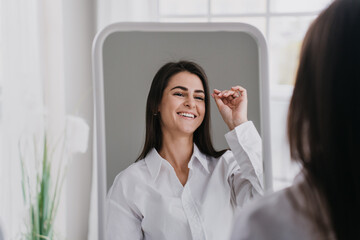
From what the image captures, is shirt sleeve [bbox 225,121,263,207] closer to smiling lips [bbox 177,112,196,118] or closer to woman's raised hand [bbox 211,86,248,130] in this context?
A: woman's raised hand [bbox 211,86,248,130]

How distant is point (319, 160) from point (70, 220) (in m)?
1.90

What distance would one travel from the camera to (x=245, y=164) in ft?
4.64

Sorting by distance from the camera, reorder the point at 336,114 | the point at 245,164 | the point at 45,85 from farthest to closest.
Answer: the point at 45,85
the point at 245,164
the point at 336,114

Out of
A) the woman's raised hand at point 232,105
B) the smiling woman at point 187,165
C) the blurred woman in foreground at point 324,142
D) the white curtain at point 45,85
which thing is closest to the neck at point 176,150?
the smiling woman at point 187,165

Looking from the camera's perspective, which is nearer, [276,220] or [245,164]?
[276,220]

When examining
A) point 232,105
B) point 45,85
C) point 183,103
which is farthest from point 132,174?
point 45,85

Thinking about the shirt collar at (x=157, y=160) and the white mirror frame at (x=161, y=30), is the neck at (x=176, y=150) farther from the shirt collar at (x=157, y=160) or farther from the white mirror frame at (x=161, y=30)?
the white mirror frame at (x=161, y=30)

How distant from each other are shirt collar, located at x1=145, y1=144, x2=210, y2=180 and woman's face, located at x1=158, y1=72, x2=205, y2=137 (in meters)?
0.09

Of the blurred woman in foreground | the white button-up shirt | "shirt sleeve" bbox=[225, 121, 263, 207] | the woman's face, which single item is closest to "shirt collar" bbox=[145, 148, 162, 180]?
the white button-up shirt

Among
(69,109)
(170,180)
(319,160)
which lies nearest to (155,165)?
(170,180)

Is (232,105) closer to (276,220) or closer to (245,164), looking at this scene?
(245,164)

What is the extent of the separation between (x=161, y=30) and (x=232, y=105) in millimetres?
341

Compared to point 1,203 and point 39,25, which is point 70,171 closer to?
point 1,203

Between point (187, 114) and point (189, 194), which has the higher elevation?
point (187, 114)
